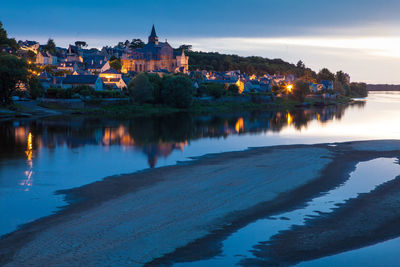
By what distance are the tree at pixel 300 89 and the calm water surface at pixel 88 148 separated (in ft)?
181

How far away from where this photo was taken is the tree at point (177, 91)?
70.4 metres

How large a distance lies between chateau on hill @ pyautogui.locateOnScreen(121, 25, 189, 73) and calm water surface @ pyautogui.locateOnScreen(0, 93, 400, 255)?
A: 7546 cm

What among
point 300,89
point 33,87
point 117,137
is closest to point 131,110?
point 33,87

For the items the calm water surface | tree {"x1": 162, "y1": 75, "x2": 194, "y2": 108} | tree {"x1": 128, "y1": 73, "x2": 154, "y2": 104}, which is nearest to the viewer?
the calm water surface

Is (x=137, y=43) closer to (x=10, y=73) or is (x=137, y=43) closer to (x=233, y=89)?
(x=233, y=89)

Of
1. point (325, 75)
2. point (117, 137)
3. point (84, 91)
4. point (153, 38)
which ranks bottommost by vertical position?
point (117, 137)

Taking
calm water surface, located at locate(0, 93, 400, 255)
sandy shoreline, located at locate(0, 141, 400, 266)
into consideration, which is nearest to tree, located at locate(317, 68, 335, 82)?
calm water surface, located at locate(0, 93, 400, 255)

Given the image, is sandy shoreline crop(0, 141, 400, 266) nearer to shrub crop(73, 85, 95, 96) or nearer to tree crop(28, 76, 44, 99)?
tree crop(28, 76, 44, 99)

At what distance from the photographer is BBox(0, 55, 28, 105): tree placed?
165ft

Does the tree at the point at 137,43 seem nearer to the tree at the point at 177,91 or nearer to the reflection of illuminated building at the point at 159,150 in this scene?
the tree at the point at 177,91

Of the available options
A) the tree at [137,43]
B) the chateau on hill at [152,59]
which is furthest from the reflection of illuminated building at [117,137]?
the tree at [137,43]

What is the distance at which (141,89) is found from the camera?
219ft

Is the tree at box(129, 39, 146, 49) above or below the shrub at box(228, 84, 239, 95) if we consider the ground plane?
above

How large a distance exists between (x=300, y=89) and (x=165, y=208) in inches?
3635
